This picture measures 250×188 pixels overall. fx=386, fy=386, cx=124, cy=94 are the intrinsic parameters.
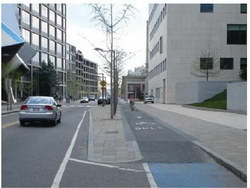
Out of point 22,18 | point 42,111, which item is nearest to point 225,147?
point 42,111

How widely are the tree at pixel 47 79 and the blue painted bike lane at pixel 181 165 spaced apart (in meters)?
75.2

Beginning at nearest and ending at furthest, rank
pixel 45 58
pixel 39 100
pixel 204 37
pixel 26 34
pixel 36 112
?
pixel 36 112 < pixel 39 100 < pixel 204 37 < pixel 26 34 < pixel 45 58

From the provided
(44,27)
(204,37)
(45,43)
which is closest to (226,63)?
(204,37)

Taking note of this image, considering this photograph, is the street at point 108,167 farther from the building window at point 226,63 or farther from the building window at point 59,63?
the building window at point 59,63

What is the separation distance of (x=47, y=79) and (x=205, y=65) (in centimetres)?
4480

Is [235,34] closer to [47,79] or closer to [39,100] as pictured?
[47,79]

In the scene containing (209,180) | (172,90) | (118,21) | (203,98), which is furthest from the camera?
(172,90)

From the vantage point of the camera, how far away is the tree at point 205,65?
2076 inches

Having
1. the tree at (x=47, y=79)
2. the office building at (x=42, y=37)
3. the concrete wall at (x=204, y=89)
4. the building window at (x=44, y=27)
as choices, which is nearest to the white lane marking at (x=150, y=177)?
the concrete wall at (x=204, y=89)

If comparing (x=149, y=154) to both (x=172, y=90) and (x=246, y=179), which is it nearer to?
(x=246, y=179)

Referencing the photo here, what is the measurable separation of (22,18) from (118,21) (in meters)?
59.9

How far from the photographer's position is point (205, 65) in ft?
169

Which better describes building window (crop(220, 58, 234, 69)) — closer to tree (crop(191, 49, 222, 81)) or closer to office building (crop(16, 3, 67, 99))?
tree (crop(191, 49, 222, 81))

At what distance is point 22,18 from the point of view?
260ft
